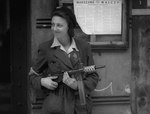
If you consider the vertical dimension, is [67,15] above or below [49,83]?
above

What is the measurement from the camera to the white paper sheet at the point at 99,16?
4.62 meters

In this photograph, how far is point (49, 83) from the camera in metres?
3.94

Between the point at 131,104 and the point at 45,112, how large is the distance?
1218mm

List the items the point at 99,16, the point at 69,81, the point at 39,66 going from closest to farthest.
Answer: the point at 69,81 → the point at 39,66 → the point at 99,16

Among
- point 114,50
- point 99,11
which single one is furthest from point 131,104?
point 99,11

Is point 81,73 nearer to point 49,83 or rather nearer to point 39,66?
point 49,83

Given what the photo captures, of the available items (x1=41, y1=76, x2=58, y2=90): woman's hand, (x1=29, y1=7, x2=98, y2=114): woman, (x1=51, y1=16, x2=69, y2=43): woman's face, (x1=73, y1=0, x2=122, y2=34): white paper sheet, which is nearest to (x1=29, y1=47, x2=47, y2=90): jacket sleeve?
(x1=29, y1=7, x2=98, y2=114): woman

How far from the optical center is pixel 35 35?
457cm

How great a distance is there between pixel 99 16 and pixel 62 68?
3.09 ft


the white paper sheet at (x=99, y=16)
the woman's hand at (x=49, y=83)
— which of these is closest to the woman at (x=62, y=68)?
the woman's hand at (x=49, y=83)

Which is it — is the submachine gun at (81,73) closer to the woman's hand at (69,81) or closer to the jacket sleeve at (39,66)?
the woman's hand at (69,81)

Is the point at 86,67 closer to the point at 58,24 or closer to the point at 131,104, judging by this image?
the point at 58,24

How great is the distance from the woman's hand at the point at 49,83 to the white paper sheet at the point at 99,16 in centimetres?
90

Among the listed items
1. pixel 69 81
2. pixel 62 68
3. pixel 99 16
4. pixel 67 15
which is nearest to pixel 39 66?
pixel 62 68
